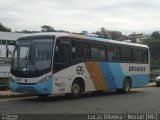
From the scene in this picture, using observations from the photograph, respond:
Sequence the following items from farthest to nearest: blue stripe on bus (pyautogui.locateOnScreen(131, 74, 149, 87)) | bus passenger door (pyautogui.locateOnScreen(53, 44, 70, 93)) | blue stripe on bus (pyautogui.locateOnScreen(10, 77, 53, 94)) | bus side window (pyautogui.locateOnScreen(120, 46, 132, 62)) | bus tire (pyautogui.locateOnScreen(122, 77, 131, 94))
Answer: blue stripe on bus (pyautogui.locateOnScreen(131, 74, 149, 87)), bus tire (pyautogui.locateOnScreen(122, 77, 131, 94)), bus side window (pyautogui.locateOnScreen(120, 46, 132, 62)), bus passenger door (pyautogui.locateOnScreen(53, 44, 70, 93)), blue stripe on bus (pyautogui.locateOnScreen(10, 77, 53, 94))

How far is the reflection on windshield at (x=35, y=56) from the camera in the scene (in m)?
19.7

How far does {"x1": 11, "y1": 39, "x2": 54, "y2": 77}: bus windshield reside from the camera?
19.6 m

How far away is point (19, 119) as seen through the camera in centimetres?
Answer: 1302

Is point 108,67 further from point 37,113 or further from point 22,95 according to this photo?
point 37,113

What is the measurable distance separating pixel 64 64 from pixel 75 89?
5.22 ft

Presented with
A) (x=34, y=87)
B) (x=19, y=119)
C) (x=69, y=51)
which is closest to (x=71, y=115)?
(x=19, y=119)

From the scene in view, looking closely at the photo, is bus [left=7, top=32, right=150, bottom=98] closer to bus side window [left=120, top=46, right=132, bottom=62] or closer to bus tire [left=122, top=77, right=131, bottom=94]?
bus side window [left=120, top=46, right=132, bottom=62]

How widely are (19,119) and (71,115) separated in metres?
2.10

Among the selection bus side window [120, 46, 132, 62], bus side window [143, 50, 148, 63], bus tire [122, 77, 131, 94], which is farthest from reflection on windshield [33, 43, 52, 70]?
bus side window [143, 50, 148, 63]

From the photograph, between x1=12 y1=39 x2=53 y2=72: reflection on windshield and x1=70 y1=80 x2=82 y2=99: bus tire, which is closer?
x1=12 y1=39 x2=53 y2=72: reflection on windshield

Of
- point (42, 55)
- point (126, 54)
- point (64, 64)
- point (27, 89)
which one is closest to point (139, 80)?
point (126, 54)

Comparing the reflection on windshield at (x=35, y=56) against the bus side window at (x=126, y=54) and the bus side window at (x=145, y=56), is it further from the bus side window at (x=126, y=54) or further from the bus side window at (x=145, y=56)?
the bus side window at (x=145, y=56)

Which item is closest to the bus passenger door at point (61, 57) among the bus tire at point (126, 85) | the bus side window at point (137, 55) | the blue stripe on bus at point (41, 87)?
the blue stripe on bus at point (41, 87)

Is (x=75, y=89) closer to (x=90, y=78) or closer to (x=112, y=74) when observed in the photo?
(x=90, y=78)
